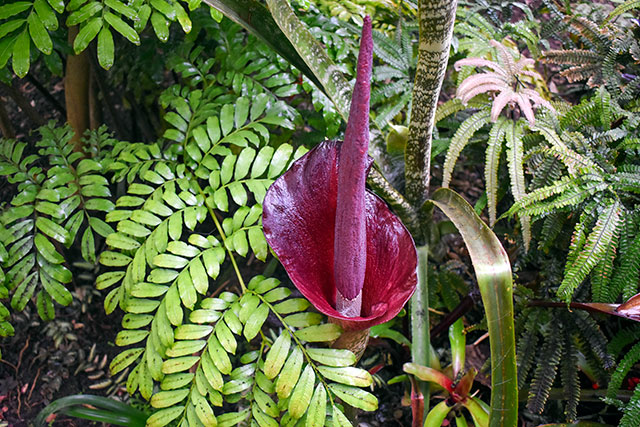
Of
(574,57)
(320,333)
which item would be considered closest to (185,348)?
(320,333)

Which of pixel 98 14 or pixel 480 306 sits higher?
pixel 98 14

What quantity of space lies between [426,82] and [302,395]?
1.92 ft

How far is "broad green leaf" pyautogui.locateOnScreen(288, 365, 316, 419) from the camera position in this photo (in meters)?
0.76

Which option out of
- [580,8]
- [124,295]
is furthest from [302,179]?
[580,8]

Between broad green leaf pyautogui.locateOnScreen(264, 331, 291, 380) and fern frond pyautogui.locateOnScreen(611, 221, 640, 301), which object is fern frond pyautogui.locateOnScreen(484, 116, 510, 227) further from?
broad green leaf pyautogui.locateOnScreen(264, 331, 291, 380)

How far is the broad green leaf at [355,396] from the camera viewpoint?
2.52ft

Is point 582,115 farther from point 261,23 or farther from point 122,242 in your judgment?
point 122,242

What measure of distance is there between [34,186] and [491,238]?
3.09ft

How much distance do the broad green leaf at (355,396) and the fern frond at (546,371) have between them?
0.43 m

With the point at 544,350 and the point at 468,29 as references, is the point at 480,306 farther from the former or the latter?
the point at 468,29

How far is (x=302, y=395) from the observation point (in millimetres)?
764

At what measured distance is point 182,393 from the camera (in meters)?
0.80

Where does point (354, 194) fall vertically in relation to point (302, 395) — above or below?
above

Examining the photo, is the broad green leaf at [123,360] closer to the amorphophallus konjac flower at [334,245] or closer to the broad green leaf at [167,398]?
the broad green leaf at [167,398]
